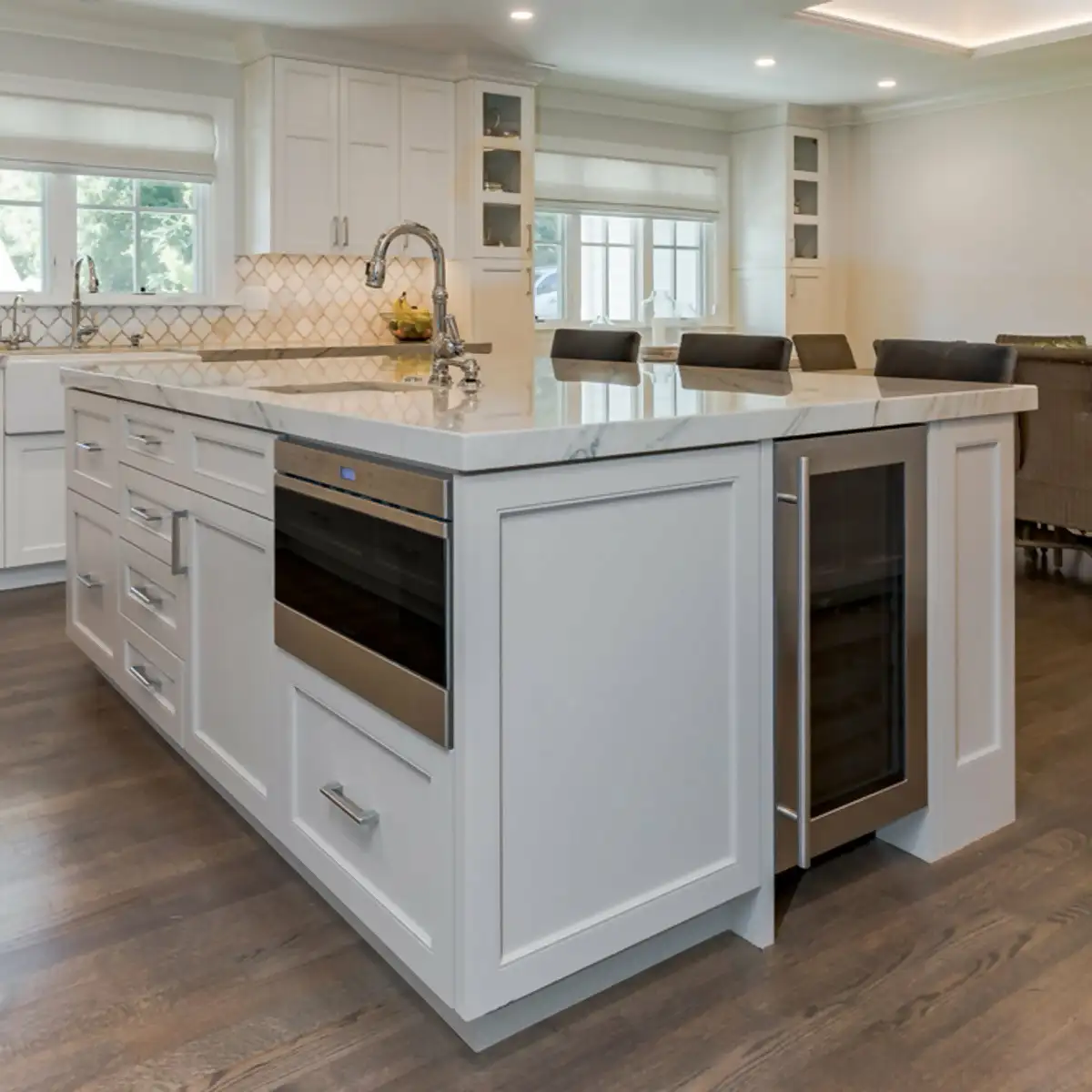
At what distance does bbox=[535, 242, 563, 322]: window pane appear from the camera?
694cm

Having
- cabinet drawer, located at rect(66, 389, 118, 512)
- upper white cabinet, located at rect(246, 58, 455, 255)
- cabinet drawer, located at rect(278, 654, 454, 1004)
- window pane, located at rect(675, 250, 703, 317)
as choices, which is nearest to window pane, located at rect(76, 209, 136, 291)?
upper white cabinet, located at rect(246, 58, 455, 255)

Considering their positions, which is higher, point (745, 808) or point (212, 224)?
point (212, 224)

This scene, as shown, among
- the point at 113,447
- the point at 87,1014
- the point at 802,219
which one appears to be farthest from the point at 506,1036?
the point at 802,219

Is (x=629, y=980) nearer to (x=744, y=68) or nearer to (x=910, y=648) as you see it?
(x=910, y=648)

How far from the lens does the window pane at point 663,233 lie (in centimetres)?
746

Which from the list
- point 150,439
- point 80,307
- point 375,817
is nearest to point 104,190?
point 80,307

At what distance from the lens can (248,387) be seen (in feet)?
7.54

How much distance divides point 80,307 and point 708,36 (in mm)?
3272

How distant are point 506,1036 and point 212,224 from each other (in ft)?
15.5

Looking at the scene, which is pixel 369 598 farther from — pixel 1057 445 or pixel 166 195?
pixel 166 195

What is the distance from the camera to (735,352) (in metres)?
3.11

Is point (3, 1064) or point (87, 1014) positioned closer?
point (3, 1064)

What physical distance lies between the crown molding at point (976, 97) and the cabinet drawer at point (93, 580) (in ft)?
19.6

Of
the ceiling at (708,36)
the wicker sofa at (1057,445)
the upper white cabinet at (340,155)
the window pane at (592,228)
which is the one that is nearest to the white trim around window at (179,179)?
the upper white cabinet at (340,155)
